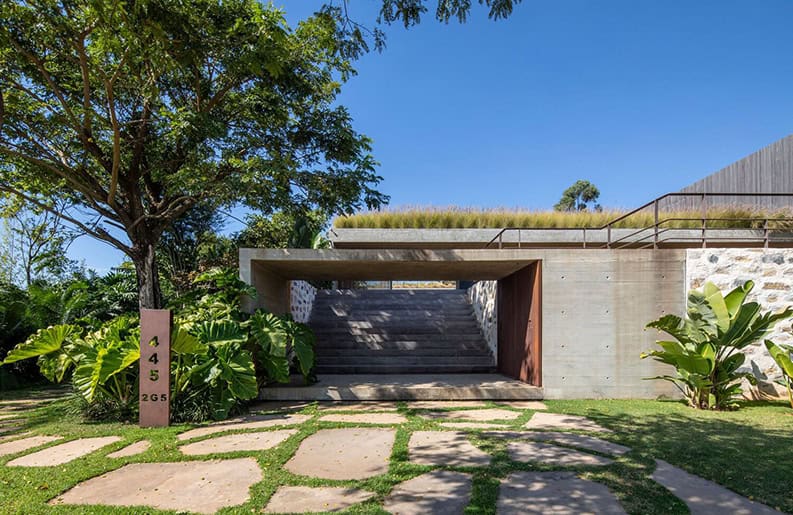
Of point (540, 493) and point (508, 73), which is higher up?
point (508, 73)

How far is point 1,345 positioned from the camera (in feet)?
28.7

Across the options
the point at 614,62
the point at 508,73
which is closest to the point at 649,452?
the point at 508,73

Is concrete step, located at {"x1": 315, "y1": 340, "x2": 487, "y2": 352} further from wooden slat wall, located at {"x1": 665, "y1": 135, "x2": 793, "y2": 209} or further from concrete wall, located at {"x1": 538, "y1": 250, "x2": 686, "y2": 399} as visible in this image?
wooden slat wall, located at {"x1": 665, "y1": 135, "x2": 793, "y2": 209}

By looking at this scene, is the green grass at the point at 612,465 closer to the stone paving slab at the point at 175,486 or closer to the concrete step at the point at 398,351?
the stone paving slab at the point at 175,486

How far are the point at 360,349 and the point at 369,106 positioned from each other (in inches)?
222

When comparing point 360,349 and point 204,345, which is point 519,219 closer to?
point 360,349

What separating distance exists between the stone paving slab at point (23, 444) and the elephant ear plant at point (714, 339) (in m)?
7.64

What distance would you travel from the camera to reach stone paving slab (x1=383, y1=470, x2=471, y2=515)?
2.96 m

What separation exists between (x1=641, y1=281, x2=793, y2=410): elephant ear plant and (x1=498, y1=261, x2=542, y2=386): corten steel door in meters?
1.72

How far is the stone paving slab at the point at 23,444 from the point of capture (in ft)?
14.6

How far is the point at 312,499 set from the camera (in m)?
3.15

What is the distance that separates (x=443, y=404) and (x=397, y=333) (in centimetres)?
475

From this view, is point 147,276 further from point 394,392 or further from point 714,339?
point 714,339

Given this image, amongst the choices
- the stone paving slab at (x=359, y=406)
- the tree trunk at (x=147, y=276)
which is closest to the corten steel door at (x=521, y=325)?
the stone paving slab at (x=359, y=406)
